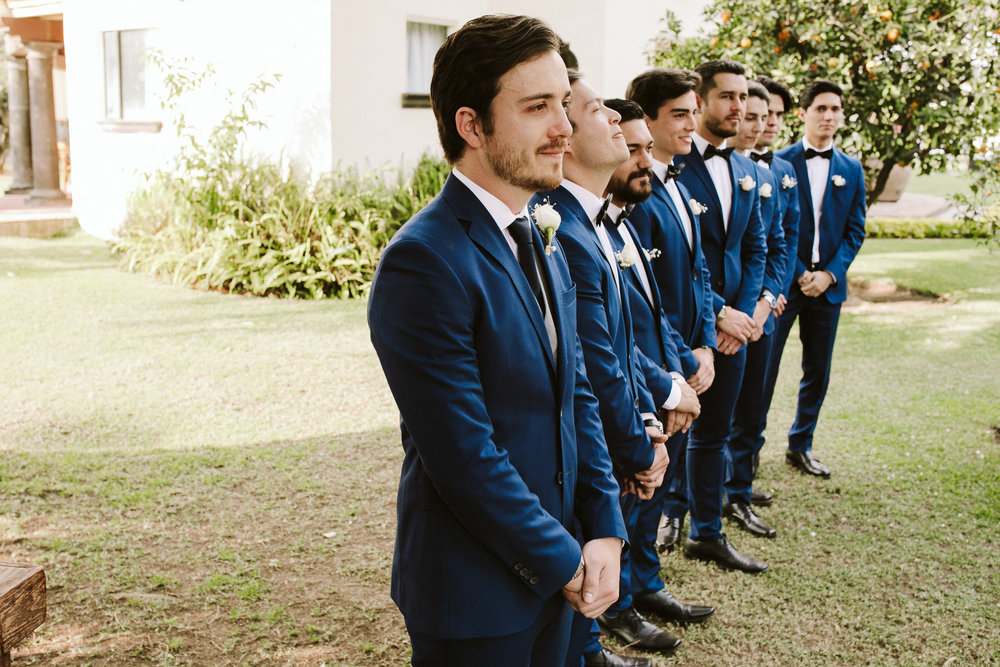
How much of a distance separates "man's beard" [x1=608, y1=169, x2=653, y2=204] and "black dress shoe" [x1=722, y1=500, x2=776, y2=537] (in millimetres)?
2216

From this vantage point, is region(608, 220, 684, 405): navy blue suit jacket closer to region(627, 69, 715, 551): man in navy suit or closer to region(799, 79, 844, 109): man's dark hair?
region(627, 69, 715, 551): man in navy suit

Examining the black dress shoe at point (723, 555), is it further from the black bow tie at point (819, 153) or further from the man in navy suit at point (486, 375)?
the black bow tie at point (819, 153)

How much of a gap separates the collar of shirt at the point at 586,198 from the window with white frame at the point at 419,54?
1017cm

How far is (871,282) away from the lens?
524 inches

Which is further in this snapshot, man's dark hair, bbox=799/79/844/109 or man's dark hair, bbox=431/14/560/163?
man's dark hair, bbox=799/79/844/109

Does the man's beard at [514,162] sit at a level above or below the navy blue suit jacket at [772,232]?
above

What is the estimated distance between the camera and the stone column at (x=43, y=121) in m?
18.6

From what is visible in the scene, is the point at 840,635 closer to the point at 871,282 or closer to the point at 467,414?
the point at 467,414

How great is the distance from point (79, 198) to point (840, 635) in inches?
624

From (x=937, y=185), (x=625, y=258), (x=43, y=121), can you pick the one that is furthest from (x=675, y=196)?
Result: (x=937, y=185)

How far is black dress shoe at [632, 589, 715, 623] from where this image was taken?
4023 mm

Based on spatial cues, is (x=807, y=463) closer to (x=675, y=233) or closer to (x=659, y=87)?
(x=675, y=233)

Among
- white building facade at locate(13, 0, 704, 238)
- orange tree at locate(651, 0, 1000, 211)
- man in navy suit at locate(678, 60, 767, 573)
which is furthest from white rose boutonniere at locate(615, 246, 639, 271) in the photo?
white building facade at locate(13, 0, 704, 238)

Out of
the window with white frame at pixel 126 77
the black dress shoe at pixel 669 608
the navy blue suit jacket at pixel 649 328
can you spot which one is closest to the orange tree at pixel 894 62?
→ the navy blue suit jacket at pixel 649 328
